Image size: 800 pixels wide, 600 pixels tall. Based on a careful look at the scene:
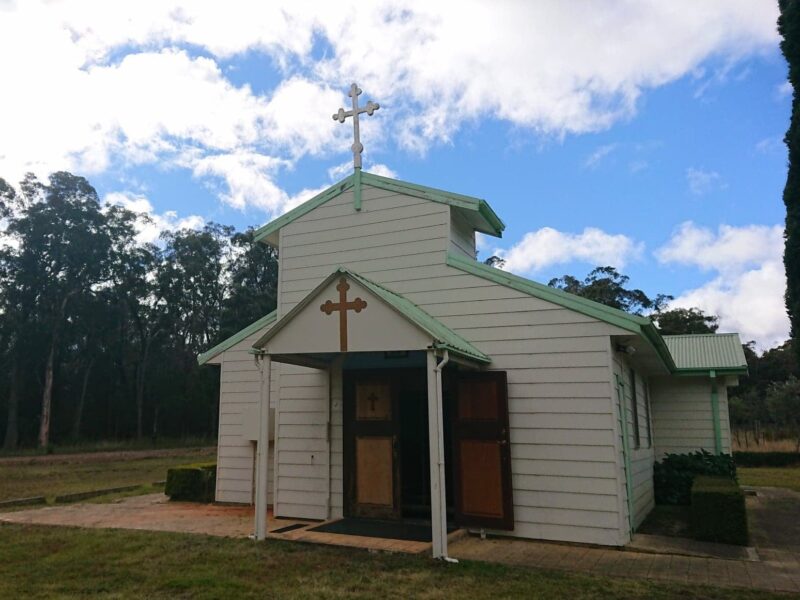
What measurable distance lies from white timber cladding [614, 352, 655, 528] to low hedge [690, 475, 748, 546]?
81 cm

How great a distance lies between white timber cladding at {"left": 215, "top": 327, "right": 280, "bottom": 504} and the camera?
1075cm

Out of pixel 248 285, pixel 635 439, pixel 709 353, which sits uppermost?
pixel 248 285

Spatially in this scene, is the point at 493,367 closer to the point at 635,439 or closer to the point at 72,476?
the point at 635,439

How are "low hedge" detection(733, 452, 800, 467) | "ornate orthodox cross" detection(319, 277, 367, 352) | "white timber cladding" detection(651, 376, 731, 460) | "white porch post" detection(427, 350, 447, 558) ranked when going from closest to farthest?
"white porch post" detection(427, 350, 447, 558) → "ornate orthodox cross" detection(319, 277, 367, 352) → "white timber cladding" detection(651, 376, 731, 460) → "low hedge" detection(733, 452, 800, 467)

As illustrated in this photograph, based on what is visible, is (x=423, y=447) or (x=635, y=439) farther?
(x=423, y=447)

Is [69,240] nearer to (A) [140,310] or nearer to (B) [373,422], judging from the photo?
(A) [140,310]

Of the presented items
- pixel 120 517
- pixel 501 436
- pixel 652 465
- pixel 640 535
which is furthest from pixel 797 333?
pixel 120 517

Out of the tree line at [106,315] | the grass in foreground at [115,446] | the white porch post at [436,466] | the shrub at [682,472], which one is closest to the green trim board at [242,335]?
the white porch post at [436,466]

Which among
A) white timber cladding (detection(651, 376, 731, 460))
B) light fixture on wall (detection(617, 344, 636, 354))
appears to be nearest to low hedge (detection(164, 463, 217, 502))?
light fixture on wall (detection(617, 344, 636, 354))

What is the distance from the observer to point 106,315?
1464 inches

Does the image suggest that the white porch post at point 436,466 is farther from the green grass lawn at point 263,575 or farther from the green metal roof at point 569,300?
the green metal roof at point 569,300

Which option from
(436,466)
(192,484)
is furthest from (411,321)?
(192,484)

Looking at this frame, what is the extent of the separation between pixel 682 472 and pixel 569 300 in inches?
233

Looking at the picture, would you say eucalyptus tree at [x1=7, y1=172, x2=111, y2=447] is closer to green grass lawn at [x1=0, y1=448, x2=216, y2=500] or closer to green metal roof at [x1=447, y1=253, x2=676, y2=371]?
green grass lawn at [x1=0, y1=448, x2=216, y2=500]
